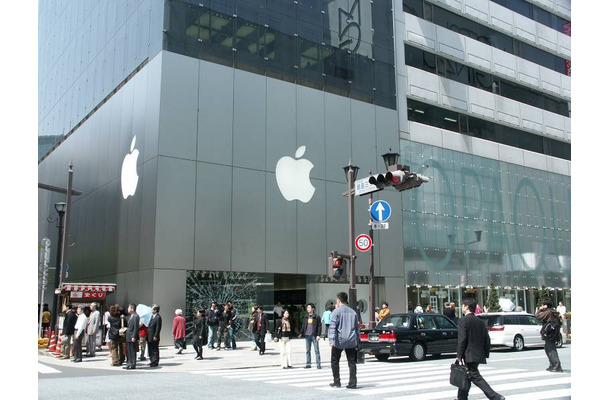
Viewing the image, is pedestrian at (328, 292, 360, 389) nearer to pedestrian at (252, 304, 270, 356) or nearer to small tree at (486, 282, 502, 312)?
pedestrian at (252, 304, 270, 356)

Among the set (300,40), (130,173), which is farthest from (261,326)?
(300,40)

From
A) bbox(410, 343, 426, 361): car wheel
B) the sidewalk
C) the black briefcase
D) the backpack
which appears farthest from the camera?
bbox(410, 343, 426, 361): car wheel

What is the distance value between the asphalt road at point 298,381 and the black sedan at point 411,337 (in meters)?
0.37

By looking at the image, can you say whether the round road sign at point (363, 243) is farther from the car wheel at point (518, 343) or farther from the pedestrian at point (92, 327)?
the pedestrian at point (92, 327)

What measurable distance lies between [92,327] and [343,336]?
432 inches

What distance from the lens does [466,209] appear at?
113 feet

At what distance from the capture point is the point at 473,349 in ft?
27.9

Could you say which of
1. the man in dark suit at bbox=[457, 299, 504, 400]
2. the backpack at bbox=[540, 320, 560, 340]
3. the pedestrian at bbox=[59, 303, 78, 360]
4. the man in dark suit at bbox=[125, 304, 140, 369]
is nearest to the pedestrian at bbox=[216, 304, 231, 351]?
the pedestrian at bbox=[59, 303, 78, 360]

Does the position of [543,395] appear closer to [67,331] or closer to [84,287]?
[67,331]

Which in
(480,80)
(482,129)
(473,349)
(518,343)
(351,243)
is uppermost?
(480,80)

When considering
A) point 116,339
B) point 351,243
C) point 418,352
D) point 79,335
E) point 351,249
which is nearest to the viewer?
point 116,339

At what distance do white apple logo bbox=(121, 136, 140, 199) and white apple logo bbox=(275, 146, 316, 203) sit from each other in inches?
241

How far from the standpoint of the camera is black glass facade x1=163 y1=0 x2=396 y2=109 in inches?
1003

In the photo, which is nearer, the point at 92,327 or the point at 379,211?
the point at 92,327
